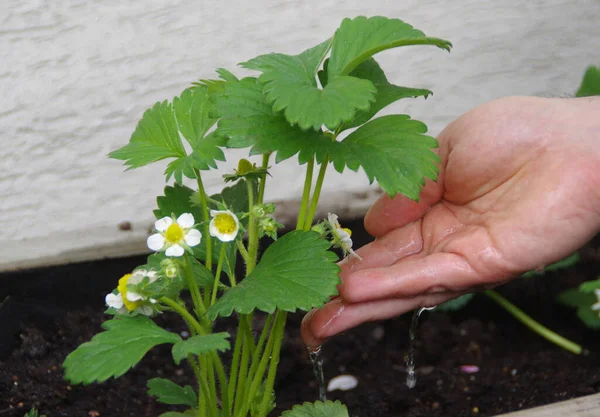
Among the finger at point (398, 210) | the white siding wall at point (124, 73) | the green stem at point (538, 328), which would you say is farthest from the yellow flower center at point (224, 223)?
the green stem at point (538, 328)

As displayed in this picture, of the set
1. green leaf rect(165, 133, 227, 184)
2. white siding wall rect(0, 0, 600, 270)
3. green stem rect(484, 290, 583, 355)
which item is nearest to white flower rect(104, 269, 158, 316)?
green leaf rect(165, 133, 227, 184)

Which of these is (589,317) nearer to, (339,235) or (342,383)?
(342,383)

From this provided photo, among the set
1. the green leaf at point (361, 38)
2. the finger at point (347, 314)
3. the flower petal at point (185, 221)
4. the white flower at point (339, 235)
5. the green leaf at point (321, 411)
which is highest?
the green leaf at point (361, 38)

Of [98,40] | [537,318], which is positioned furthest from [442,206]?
[98,40]

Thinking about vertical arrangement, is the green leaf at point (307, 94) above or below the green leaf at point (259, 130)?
above

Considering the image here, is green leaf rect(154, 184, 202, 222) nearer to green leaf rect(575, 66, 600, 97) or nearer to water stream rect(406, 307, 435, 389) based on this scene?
water stream rect(406, 307, 435, 389)

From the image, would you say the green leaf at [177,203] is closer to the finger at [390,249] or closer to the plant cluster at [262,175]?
the plant cluster at [262,175]

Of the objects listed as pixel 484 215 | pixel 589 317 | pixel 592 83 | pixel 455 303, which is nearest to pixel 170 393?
pixel 484 215
